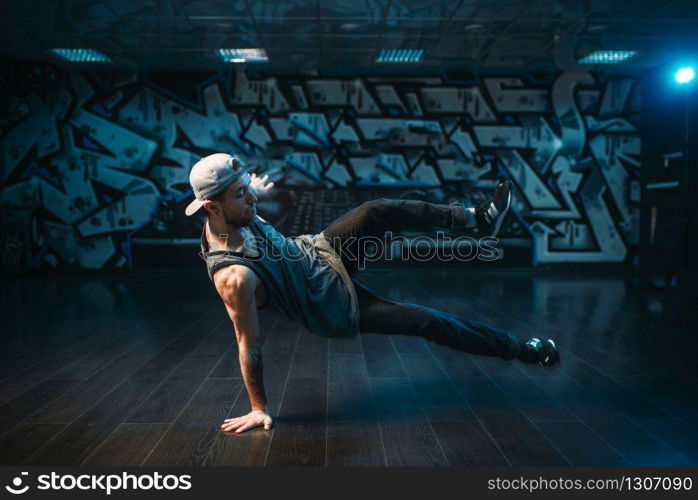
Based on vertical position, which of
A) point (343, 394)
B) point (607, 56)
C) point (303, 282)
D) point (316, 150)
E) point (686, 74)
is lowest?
point (343, 394)

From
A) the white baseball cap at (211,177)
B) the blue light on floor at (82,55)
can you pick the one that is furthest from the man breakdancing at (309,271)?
the blue light on floor at (82,55)

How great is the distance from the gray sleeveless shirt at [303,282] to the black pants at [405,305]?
0.28 feet

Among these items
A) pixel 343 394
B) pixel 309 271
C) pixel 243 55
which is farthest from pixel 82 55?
pixel 343 394

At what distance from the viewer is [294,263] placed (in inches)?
90.0

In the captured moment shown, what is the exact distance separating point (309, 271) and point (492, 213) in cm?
88

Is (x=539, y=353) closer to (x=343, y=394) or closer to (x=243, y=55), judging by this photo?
(x=343, y=394)

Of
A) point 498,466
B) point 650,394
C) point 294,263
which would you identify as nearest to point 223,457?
point 294,263

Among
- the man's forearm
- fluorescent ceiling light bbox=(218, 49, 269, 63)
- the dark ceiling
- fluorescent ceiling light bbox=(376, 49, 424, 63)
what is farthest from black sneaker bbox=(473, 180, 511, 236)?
fluorescent ceiling light bbox=(218, 49, 269, 63)

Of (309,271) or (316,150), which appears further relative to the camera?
(316,150)

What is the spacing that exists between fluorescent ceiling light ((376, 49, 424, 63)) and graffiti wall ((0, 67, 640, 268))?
2.13ft

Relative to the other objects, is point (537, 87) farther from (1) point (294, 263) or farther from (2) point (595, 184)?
(1) point (294, 263)

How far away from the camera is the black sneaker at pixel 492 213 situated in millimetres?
2400

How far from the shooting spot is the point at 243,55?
6.82 m

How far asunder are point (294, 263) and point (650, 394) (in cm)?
196
